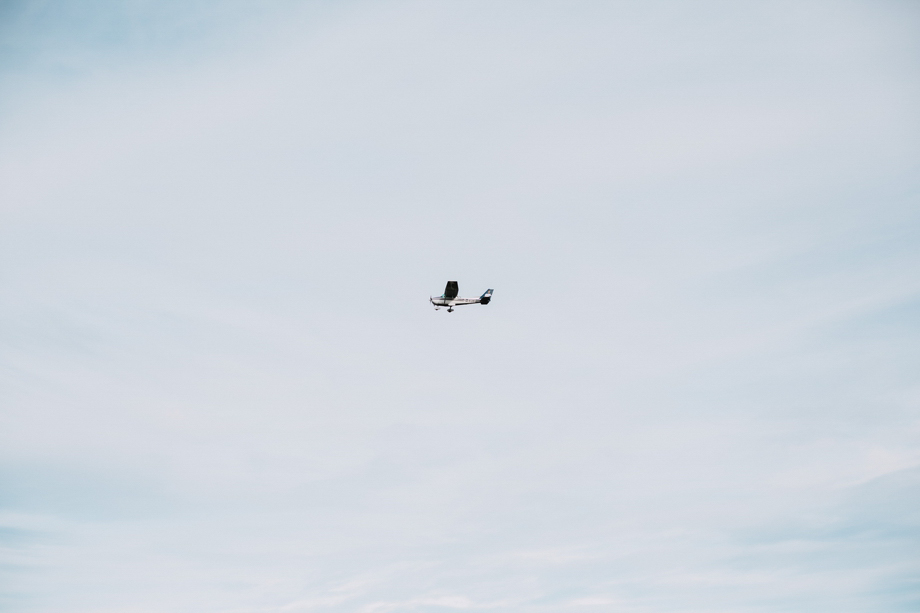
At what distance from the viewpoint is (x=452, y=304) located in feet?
471
